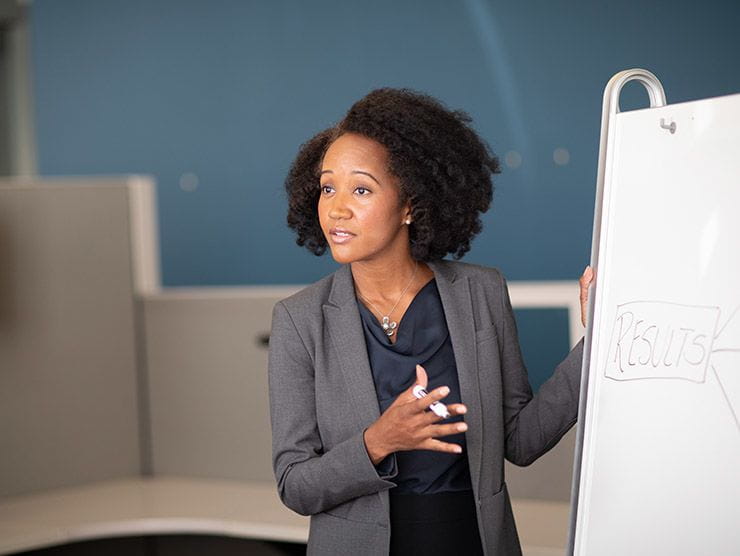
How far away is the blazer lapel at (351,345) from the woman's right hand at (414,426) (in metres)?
Result: 0.12

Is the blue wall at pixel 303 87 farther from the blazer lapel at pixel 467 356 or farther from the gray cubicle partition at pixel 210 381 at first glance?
the blazer lapel at pixel 467 356

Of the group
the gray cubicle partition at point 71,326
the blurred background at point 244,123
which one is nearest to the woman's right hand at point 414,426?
the blurred background at point 244,123

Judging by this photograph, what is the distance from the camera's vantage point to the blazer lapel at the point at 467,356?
1777mm

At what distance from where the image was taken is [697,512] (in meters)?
1.50

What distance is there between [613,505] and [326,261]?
3.18 meters

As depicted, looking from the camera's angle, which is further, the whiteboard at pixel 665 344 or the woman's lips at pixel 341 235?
the woman's lips at pixel 341 235

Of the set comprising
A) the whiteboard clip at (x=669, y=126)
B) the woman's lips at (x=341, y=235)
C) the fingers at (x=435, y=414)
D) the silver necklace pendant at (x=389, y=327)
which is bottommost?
the fingers at (x=435, y=414)

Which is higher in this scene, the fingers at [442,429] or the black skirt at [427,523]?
the fingers at [442,429]

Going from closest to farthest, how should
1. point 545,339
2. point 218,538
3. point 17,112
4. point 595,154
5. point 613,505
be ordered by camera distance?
point 613,505 → point 545,339 → point 218,538 → point 595,154 → point 17,112

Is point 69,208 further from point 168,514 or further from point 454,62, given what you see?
point 454,62

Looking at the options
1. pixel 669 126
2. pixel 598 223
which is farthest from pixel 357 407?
pixel 669 126

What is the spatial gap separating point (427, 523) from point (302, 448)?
0.23 meters

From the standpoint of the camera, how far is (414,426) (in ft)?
5.13

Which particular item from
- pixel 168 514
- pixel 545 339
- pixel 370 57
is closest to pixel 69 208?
pixel 168 514
